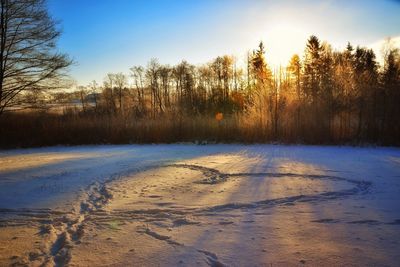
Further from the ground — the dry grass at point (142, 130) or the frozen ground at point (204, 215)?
the dry grass at point (142, 130)

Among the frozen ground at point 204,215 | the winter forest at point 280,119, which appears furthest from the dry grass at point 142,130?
the frozen ground at point 204,215

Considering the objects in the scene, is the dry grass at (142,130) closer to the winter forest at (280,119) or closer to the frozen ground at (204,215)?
the winter forest at (280,119)

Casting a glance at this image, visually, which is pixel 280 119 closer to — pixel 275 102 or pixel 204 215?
pixel 275 102

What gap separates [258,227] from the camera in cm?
379

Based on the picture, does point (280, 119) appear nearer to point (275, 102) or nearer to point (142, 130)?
point (275, 102)

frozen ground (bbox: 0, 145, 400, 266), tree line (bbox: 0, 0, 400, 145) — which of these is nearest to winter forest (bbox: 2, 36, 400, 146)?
tree line (bbox: 0, 0, 400, 145)

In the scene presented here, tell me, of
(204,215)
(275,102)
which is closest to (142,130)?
(275,102)

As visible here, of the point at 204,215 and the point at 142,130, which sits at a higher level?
the point at 142,130

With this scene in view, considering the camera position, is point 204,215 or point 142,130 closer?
point 204,215

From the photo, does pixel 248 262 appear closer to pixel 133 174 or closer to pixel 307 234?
pixel 307 234

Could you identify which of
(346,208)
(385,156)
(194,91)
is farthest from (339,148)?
(194,91)

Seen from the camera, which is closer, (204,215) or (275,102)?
(204,215)

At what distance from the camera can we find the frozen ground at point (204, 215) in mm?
3113

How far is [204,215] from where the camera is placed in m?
4.28
